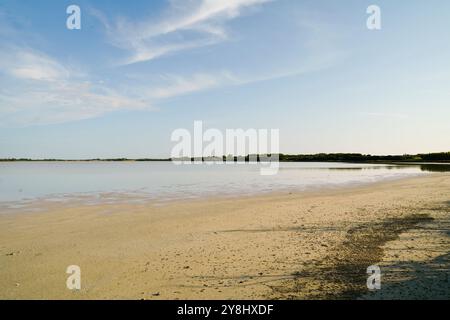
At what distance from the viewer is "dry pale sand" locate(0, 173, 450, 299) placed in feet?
20.6

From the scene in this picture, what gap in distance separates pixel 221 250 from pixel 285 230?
3063mm

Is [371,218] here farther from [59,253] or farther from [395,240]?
[59,253]

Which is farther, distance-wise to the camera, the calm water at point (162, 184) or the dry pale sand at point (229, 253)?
the calm water at point (162, 184)

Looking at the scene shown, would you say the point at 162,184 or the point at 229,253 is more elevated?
the point at 229,253

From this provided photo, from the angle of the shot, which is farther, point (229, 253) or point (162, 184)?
point (162, 184)

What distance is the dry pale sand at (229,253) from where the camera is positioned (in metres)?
6.28

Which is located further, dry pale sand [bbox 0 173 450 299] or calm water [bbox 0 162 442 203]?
calm water [bbox 0 162 442 203]

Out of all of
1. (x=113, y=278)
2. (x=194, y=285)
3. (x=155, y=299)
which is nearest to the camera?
(x=155, y=299)

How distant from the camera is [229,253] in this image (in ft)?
28.1

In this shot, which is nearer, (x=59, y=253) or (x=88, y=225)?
(x=59, y=253)
